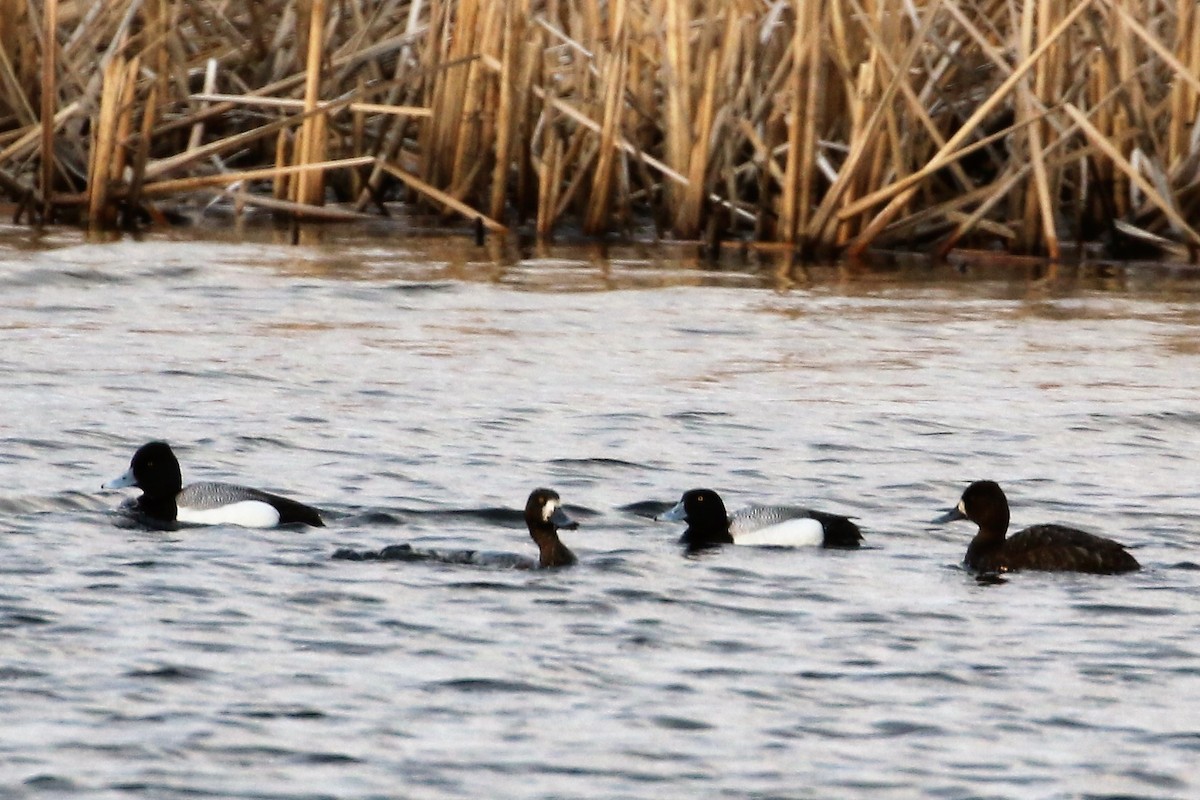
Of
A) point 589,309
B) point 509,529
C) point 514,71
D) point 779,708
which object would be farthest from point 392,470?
point 514,71

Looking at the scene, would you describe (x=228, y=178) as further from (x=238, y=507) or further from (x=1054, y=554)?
(x=1054, y=554)

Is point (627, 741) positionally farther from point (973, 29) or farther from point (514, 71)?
point (514, 71)

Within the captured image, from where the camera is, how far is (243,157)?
18.3 metres

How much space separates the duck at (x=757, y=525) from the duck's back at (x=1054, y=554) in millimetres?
448

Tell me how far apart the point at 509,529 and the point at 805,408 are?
8.86 ft

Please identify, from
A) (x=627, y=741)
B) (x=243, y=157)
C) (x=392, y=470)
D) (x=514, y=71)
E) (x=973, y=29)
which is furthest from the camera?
(x=243, y=157)

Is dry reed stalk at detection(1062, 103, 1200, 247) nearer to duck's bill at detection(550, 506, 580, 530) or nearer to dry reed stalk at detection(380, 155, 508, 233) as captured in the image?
dry reed stalk at detection(380, 155, 508, 233)

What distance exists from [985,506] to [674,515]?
1.08 meters

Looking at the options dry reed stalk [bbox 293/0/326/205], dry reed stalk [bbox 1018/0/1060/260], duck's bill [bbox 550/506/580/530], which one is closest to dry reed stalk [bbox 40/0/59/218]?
dry reed stalk [bbox 293/0/326/205]

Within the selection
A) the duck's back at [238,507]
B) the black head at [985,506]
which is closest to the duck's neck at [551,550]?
the duck's back at [238,507]

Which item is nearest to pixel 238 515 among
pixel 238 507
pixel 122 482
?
pixel 238 507

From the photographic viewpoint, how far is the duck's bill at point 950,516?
825 cm

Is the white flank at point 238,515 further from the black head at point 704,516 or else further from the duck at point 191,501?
the black head at point 704,516

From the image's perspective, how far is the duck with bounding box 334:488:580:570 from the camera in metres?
7.51
